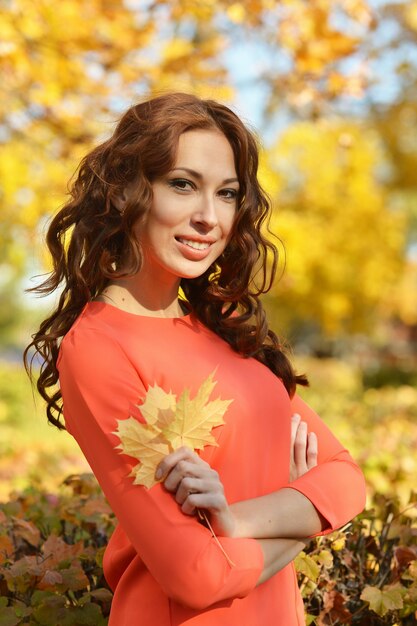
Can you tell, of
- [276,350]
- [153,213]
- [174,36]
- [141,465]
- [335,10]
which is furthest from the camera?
[174,36]

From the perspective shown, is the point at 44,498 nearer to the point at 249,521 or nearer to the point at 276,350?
the point at 276,350

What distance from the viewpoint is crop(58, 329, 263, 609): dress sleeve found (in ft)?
5.29

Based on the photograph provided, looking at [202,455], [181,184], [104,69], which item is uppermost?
[104,69]

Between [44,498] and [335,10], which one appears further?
[335,10]

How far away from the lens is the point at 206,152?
1963 mm

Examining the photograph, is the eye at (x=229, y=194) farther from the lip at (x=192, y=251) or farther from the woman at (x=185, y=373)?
the lip at (x=192, y=251)

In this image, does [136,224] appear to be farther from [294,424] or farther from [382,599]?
[382,599]

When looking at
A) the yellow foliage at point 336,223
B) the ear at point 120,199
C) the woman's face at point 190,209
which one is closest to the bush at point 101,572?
the woman's face at point 190,209

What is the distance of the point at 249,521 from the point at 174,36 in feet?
24.3

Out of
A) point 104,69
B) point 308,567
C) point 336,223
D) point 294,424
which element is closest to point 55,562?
point 308,567

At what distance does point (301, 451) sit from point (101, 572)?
84cm

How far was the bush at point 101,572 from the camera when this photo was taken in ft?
7.63

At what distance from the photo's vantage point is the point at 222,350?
2105 millimetres

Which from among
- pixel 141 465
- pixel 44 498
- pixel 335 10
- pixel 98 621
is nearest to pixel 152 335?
pixel 141 465
